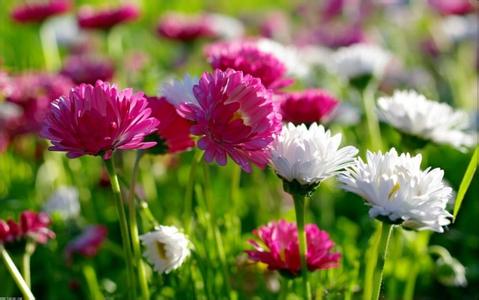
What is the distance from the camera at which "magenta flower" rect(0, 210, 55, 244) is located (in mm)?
1243

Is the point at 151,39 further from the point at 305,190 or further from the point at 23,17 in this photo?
the point at 305,190

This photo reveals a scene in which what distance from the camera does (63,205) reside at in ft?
6.03

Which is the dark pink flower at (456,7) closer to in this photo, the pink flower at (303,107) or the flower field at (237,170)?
the flower field at (237,170)

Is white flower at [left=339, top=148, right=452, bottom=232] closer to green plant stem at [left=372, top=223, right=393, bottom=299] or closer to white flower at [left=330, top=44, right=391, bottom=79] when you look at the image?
green plant stem at [left=372, top=223, right=393, bottom=299]

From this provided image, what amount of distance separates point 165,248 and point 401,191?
0.37 meters

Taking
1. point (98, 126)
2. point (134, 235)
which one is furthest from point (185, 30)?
point (98, 126)

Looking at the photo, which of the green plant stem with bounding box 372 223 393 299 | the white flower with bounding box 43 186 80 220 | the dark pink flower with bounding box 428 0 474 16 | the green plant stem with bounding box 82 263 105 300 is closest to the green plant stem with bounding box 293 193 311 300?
the green plant stem with bounding box 372 223 393 299

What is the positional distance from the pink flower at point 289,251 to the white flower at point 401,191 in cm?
21

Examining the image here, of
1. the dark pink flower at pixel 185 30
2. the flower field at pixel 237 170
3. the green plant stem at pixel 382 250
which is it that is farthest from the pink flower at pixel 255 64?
the dark pink flower at pixel 185 30

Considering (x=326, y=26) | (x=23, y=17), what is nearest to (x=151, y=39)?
(x=326, y=26)

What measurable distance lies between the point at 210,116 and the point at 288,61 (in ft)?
2.00

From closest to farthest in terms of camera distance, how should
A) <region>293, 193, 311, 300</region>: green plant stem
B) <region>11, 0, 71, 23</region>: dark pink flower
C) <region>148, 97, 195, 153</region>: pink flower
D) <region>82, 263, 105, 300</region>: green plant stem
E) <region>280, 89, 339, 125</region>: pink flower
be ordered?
<region>293, 193, 311, 300</region>: green plant stem < <region>148, 97, 195, 153</region>: pink flower < <region>280, 89, 339, 125</region>: pink flower < <region>82, 263, 105, 300</region>: green plant stem < <region>11, 0, 71, 23</region>: dark pink flower

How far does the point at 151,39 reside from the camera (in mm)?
4223

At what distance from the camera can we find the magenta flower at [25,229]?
124 cm
